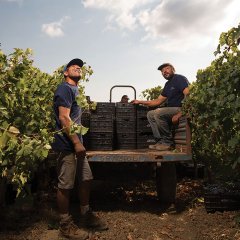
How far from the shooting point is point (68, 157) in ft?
16.9

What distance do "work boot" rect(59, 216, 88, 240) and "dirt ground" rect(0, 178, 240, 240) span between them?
153mm

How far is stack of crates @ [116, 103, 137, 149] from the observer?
7.29 metres

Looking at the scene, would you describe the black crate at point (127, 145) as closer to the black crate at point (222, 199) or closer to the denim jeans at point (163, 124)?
the denim jeans at point (163, 124)

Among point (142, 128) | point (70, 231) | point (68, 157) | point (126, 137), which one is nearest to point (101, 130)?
point (126, 137)

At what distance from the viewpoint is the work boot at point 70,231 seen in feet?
16.4

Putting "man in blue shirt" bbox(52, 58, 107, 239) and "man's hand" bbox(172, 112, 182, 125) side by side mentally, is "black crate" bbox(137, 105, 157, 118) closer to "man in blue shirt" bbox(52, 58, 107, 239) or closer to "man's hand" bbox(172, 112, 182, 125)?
"man's hand" bbox(172, 112, 182, 125)

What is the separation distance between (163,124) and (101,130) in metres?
1.19

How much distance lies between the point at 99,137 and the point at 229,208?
2685mm

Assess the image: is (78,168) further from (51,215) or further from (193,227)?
(193,227)

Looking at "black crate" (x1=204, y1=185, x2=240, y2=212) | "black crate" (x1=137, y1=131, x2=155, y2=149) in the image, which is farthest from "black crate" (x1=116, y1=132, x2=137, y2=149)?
"black crate" (x1=204, y1=185, x2=240, y2=212)

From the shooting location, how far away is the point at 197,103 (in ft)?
19.7

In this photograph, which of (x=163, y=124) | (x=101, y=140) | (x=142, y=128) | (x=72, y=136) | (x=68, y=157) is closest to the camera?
(x=72, y=136)

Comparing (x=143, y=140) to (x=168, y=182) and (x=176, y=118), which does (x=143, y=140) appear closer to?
(x=176, y=118)

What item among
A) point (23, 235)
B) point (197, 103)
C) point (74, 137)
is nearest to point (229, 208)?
point (197, 103)
